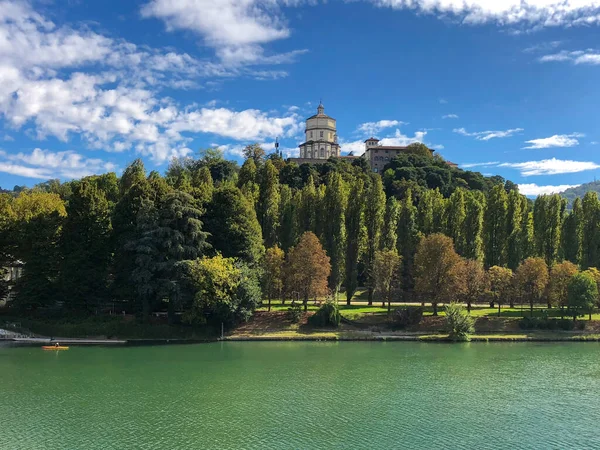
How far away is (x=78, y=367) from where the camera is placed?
29.7 m

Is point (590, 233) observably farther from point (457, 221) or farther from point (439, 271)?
point (439, 271)

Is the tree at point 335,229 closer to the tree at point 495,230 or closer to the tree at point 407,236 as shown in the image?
the tree at point 407,236

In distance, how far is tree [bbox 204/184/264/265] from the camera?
143 ft

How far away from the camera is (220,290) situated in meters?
39.4

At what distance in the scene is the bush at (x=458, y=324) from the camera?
39906 millimetres

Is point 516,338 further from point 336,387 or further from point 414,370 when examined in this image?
point 336,387

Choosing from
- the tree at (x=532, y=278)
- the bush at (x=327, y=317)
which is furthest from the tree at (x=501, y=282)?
the bush at (x=327, y=317)

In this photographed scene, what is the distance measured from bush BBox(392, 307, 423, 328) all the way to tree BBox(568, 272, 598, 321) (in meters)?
12.5

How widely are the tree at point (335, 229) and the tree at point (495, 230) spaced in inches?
631

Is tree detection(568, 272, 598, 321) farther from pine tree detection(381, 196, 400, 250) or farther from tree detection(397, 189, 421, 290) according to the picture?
tree detection(397, 189, 421, 290)

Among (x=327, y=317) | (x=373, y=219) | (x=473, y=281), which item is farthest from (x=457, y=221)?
(x=327, y=317)

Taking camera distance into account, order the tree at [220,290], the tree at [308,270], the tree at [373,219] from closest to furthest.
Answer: the tree at [220,290]
the tree at [308,270]
the tree at [373,219]

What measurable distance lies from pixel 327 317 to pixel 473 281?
13729 mm

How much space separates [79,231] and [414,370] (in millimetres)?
30417
